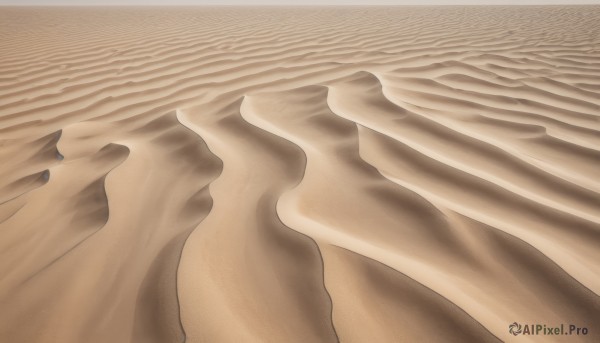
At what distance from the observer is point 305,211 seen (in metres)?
1.12

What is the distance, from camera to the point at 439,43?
4023mm

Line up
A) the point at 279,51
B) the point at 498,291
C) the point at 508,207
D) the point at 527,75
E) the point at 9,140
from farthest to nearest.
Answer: the point at 279,51 < the point at 527,75 < the point at 9,140 < the point at 508,207 < the point at 498,291

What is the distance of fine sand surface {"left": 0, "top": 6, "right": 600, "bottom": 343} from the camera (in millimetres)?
805

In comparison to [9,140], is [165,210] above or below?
above

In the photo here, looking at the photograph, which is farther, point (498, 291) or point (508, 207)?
point (508, 207)

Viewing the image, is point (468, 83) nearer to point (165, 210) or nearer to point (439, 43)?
point (439, 43)

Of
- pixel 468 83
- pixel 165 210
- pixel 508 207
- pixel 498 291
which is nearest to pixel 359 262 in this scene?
pixel 498 291

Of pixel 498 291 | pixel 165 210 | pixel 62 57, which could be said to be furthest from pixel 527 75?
pixel 62 57

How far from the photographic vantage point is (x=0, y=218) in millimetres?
1249

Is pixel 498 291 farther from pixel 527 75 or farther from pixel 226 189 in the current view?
pixel 527 75

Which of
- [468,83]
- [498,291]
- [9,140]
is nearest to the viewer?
[498,291]

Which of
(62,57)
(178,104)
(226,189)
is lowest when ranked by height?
(62,57)

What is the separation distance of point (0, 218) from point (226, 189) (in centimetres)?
79

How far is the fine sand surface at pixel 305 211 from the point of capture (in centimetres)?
80
